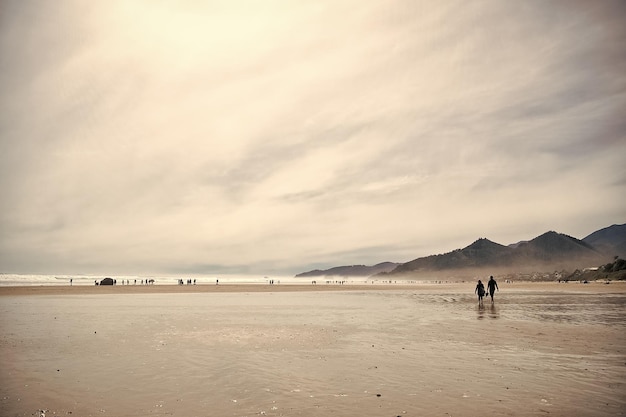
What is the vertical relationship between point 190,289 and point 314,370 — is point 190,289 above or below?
below

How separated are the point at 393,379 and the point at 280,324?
1387 cm

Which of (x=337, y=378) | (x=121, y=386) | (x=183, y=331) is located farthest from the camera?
(x=183, y=331)

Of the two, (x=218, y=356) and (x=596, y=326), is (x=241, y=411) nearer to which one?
(x=218, y=356)

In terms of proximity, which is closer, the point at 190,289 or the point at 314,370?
the point at 314,370

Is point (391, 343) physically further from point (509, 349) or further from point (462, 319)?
point (462, 319)

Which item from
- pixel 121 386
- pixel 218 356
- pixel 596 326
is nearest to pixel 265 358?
pixel 218 356

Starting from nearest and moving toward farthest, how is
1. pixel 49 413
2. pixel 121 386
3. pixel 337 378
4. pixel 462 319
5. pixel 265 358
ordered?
pixel 49 413 → pixel 121 386 → pixel 337 378 → pixel 265 358 → pixel 462 319

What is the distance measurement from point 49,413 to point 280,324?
53.5ft

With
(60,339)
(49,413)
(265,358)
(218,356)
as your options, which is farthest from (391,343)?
(60,339)

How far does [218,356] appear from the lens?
14.9 meters

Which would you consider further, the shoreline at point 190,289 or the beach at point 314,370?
the shoreline at point 190,289

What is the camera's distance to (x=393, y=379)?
1141cm

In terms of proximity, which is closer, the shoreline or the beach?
the beach

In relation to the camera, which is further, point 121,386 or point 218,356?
point 218,356
